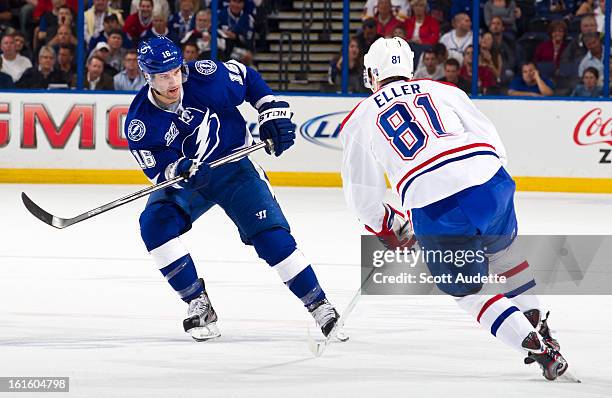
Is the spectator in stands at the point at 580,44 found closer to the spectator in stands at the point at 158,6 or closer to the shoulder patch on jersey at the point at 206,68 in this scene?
the spectator in stands at the point at 158,6

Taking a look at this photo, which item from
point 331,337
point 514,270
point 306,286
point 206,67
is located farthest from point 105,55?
point 514,270

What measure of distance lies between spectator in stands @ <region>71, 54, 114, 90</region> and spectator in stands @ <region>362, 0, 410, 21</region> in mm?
2018

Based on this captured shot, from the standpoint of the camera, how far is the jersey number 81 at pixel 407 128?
347 cm

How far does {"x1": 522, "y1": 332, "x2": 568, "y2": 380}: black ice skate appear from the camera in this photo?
3383 millimetres

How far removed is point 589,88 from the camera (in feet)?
31.5

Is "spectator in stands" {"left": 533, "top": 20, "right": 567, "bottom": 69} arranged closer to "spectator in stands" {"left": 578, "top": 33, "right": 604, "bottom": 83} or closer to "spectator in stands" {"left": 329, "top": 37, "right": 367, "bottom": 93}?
"spectator in stands" {"left": 578, "top": 33, "right": 604, "bottom": 83}

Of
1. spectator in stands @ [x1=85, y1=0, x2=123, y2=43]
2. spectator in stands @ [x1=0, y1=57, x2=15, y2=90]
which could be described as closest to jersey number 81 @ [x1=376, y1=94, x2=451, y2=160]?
spectator in stands @ [x1=0, y1=57, x2=15, y2=90]

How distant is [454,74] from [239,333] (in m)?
5.65

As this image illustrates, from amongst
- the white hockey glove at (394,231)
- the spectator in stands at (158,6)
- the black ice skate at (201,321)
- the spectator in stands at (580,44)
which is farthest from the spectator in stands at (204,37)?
the white hockey glove at (394,231)

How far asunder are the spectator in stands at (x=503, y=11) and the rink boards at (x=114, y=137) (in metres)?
0.64

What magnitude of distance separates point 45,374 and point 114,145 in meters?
6.15

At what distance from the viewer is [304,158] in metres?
9.70

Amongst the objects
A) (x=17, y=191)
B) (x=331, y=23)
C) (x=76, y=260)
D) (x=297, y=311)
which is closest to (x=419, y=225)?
(x=297, y=311)

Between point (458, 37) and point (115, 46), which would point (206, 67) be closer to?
point (458, 37)
